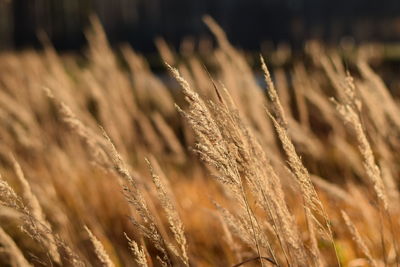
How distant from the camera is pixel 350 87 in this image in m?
1.40

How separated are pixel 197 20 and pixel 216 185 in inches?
546

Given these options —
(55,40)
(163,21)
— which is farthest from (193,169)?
(55,40)

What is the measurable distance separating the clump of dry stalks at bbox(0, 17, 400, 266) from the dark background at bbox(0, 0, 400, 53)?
1091 cm

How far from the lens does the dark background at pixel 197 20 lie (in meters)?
15.5

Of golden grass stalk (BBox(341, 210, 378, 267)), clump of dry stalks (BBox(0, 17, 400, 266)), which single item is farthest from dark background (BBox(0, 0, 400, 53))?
golden grass stalk (BBox(341, 210, 378, 267))

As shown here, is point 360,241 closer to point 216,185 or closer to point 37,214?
point 37,214

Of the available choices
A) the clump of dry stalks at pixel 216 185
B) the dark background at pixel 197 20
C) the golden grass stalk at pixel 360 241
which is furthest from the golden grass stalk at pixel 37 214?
the dark background at pixel 197 20

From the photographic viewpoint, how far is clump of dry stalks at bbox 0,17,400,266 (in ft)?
3.98

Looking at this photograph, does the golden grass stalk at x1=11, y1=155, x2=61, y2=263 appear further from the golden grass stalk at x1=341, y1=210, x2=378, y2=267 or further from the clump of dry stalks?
the golden grass stalk at x1=341, y1=210, x2=378, y2=267

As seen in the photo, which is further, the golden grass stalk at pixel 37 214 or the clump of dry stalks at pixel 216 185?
the golden grass stalk at pixel 37 214

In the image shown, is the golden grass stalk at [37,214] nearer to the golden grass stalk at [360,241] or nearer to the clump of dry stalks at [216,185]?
the clump of dry stalks at [216,185]

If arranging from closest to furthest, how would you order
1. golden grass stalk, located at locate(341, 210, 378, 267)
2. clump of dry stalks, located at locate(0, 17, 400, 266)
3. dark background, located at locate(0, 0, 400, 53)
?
clump of dry stalks, located at locate(0, 17, 400, 266) → golden grass stalk, located at locate(341, 210, 378, 267) → dark background, located at locate(0, 0, 400, 53)

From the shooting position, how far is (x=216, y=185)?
3279 millimetres

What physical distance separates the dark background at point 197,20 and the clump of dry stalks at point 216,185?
10908mm
